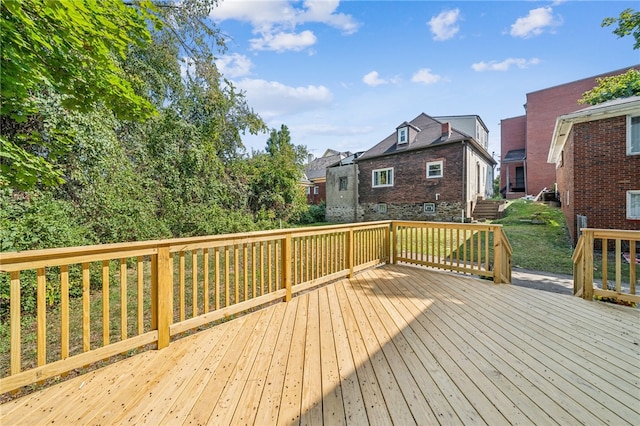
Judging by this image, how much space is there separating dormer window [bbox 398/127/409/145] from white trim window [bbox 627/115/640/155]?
8.86m

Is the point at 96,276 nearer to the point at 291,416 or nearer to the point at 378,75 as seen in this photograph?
the point at 291,416

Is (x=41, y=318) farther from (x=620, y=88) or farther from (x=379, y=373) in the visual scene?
(x=620, y=88)

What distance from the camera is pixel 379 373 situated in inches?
77.6

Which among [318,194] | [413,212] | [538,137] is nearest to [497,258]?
[413,212]

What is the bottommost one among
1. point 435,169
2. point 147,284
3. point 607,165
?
point 147,284

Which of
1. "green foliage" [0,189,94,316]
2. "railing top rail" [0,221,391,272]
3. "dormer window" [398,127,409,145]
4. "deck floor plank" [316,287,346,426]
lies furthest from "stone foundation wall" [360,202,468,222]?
"green foliage" [0,189,94,316]

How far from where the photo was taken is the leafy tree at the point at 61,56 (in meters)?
2.37

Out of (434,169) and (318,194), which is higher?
(434,169)

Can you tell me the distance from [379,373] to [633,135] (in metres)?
10.1

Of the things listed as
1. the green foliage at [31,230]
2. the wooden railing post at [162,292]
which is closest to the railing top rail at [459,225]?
the wooden railing post at [162,292]

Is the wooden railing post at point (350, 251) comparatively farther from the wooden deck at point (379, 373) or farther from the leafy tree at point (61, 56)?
the leafy tree at point (61, 56)

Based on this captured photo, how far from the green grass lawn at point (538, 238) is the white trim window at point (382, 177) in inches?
235

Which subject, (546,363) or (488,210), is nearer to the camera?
(546,363)

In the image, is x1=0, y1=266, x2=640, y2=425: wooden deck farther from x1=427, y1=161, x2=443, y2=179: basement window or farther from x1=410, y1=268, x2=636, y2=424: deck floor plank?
x1=427, y1=161, x2=443, y2=179: basement window
